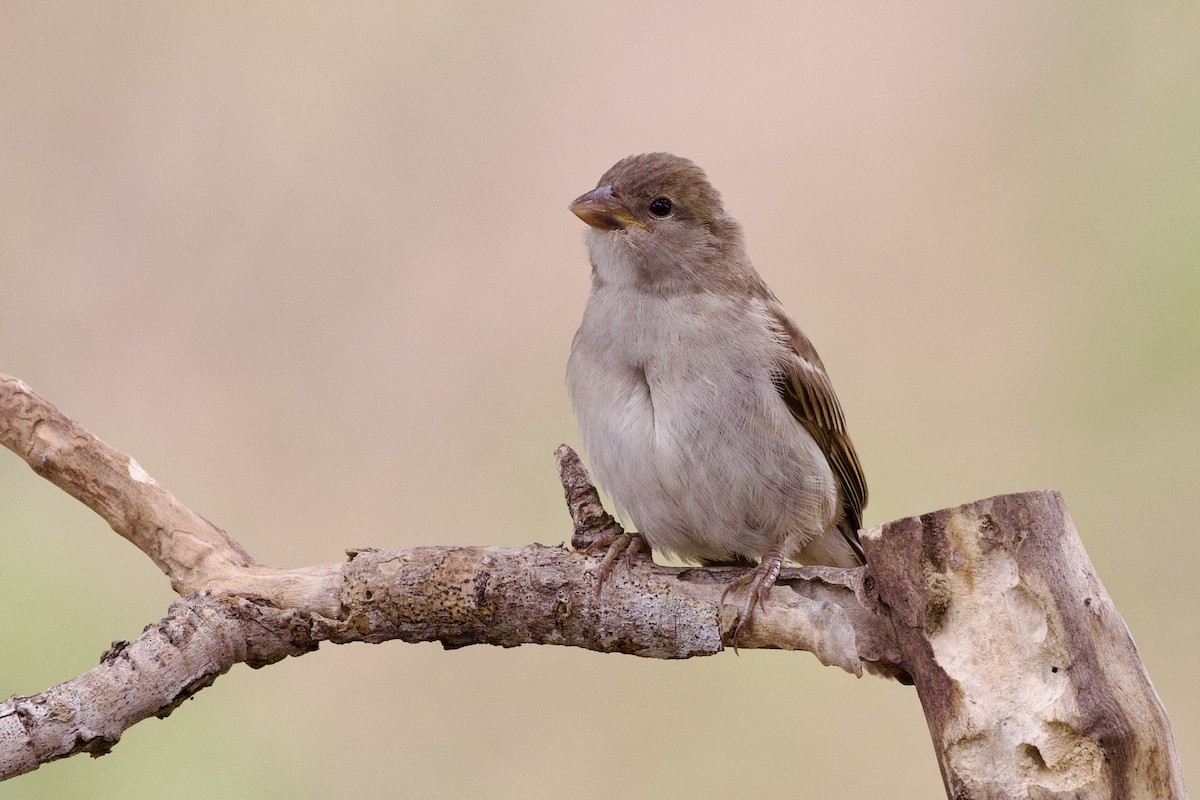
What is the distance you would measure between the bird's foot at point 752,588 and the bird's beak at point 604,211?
958mm

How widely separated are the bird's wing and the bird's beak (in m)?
0.43

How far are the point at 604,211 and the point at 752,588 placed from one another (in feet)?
3.50

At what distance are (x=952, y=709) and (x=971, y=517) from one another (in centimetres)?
32

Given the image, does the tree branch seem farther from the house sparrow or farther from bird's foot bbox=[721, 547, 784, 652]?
the house sparrow

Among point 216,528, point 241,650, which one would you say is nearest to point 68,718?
point 241,650

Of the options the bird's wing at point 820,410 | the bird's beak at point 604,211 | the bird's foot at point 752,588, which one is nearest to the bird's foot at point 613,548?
the bird's foot at point 752,588

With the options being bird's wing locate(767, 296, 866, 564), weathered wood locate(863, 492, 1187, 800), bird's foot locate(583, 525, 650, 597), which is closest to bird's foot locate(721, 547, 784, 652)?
bird's foot locate(583, 525, 650, 597)

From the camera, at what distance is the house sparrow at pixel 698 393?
268 cm

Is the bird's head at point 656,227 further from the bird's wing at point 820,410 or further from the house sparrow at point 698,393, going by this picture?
the bird's wing at point 820,410

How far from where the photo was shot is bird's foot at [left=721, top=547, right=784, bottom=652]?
230 centimetres

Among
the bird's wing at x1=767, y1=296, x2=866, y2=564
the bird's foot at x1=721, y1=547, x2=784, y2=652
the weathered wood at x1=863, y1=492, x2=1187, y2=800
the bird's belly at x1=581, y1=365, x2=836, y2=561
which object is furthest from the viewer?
the bird's wing at x1=767, y1=296, x2=866, y2=564

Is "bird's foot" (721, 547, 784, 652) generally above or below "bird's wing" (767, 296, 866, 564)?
below

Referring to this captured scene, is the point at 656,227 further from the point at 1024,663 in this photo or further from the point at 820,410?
the point at 1024,663

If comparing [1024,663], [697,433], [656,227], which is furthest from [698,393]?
[1024,663]
